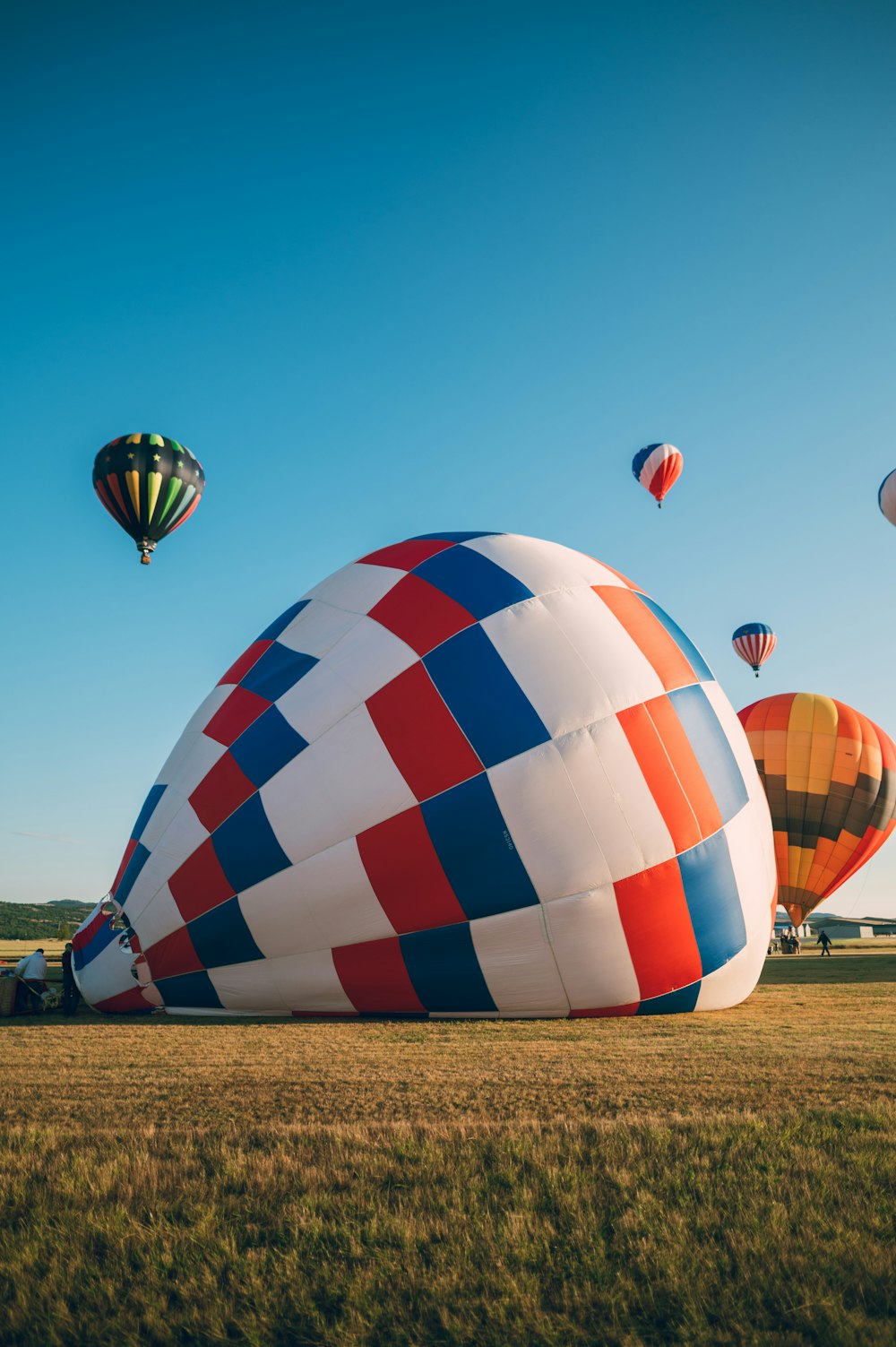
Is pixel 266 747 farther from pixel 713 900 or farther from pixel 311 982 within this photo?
pixel 713 900

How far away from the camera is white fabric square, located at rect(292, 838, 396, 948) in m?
8.02

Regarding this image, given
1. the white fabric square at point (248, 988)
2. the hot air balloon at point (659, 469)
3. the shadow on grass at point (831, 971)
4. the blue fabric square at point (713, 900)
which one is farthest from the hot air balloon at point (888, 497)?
the white fabric square at point (248, 988)

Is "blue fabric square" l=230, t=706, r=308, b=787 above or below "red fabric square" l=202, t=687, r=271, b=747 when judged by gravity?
below

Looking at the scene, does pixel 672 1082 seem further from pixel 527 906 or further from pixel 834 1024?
pixel 834 1024

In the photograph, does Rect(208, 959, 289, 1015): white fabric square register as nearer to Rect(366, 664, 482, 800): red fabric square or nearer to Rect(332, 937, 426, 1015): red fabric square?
Rect(332, 937, 426, 1015): red fabric square

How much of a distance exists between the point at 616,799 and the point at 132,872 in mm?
5096

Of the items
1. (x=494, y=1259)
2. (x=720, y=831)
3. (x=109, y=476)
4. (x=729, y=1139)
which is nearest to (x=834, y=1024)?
(x=720, y=831)

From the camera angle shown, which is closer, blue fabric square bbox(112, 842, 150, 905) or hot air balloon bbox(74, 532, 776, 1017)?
hot air balloon bbox(74, 532, 776, 1017)

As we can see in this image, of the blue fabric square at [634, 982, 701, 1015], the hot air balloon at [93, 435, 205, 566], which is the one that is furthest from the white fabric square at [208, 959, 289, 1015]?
the hot air balloon at [93, 435, 205, 566]

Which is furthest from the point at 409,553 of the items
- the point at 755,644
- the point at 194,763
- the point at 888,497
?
the point at 755,644

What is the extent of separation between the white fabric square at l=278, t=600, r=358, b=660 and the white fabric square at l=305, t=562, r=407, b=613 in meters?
0.12

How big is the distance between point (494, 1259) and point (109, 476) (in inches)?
519

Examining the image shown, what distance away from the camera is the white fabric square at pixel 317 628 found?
9180mm

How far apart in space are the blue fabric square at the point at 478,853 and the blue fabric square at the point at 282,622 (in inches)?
123
